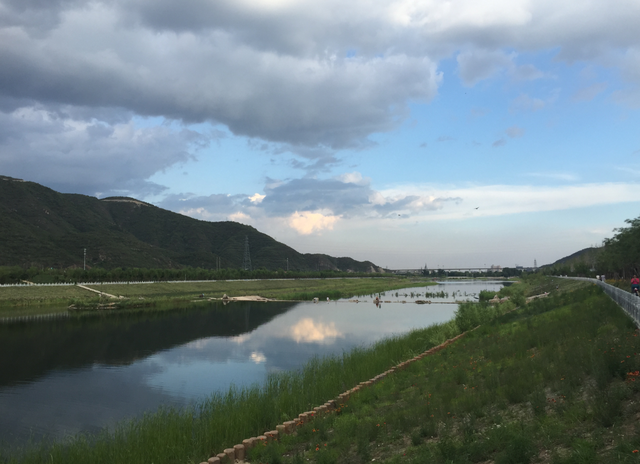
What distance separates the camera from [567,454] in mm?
7320

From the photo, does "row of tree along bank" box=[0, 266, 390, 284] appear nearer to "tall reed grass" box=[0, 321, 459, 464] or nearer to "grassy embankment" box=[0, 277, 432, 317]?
"grassy embankment" box=[0, 277, 432, 317]

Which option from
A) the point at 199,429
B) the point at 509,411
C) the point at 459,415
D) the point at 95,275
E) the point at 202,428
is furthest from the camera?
the point at 95,275

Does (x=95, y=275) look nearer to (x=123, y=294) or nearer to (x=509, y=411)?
(x=123, y=294)

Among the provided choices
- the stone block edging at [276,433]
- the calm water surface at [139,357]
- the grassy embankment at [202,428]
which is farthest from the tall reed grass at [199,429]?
the calm water surface at [139,357]

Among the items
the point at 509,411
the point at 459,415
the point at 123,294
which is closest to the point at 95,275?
the point at 123,294

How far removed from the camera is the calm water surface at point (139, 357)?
1962cm

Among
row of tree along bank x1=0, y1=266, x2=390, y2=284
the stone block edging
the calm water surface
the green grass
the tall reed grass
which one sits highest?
row of tree along bank x1=0, y1=266, x2=390, y2=284

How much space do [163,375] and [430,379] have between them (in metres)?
17.3

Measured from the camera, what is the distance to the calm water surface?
1962cm

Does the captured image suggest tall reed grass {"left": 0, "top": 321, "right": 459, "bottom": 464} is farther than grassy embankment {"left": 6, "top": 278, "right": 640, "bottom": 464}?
Yes

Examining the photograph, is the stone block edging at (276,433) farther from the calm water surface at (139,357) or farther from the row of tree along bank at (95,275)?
the row of tree along bank at (95,275)

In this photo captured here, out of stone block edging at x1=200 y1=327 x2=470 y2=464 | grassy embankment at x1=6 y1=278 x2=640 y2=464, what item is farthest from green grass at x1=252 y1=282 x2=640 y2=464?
stone block edging at x1=200 y1=327 x2=470 y2=464

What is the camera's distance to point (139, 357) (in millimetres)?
32156

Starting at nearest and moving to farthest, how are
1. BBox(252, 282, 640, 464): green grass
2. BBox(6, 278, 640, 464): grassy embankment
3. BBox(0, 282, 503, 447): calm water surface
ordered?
1. BBox(252, 282, 640, 464): green grass
2. BBox(6, 278, 640, 464): grassy embankment
3. BBox(0, 282, 503, 447): calm water surface
